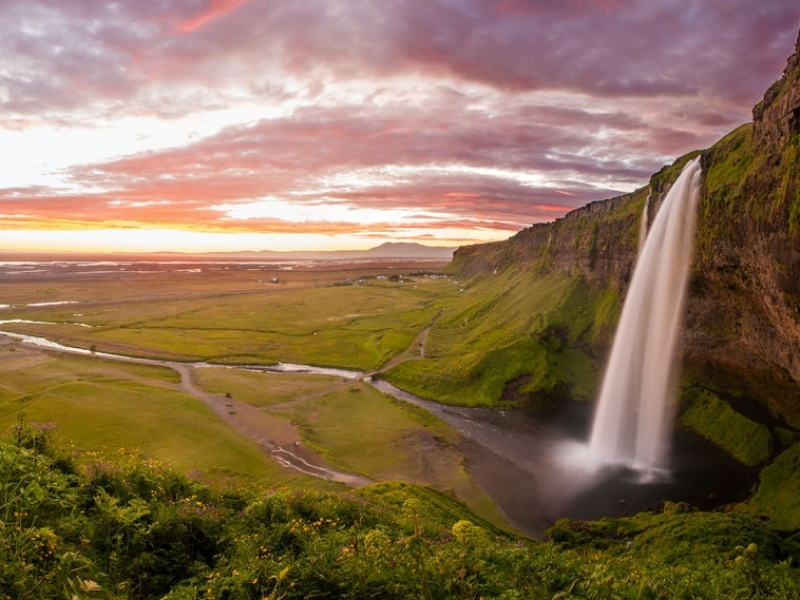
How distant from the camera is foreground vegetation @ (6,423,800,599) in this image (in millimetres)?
9633

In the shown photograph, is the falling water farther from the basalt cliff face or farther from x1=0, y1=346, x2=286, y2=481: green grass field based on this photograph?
x1=0, y1=346, x2=286, y2=481: green grass field

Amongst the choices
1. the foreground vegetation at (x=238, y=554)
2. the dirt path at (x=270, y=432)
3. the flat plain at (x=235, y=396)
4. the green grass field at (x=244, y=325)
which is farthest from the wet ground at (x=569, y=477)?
the green grass field at (x=244, y=325)

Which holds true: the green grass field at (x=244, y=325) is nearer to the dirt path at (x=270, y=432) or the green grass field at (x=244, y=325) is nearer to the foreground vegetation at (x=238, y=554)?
the dirt path at (x=270, y=432)

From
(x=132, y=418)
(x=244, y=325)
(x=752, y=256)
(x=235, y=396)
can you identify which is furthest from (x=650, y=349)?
(x=244, y=325)

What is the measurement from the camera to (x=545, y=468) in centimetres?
4647

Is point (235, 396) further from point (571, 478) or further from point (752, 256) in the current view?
point (752, 256)

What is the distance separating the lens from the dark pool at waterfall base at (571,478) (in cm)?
3872

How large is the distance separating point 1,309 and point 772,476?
7442 inches

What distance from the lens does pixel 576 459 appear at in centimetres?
4831

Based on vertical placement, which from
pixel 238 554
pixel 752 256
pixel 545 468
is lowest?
pixel 545 468

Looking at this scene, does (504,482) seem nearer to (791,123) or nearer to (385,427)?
(385,427)

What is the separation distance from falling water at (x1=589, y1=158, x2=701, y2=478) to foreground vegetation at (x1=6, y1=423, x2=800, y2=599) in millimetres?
29187

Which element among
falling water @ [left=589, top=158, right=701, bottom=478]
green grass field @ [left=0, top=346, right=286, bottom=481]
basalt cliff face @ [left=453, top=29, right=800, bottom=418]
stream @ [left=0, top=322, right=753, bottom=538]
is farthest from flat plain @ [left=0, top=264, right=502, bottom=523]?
basalt cliff face @ [left=453, top=29, right=800, bottom=418]

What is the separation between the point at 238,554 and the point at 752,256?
1728 inches
